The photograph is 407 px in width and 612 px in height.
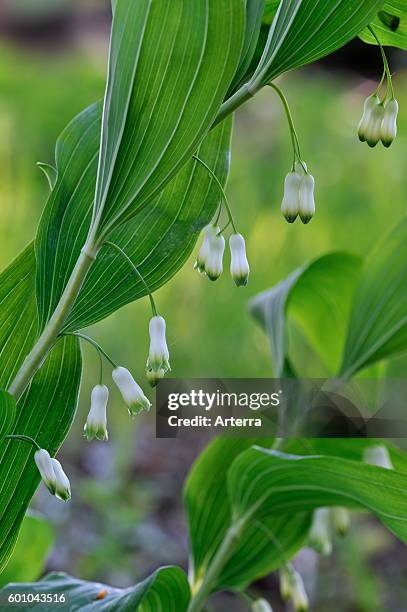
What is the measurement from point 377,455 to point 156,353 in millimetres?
467

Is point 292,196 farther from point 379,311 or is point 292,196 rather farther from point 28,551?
point 28,551

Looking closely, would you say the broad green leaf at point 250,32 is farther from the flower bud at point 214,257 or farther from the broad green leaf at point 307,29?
the flower bud at point 214,257

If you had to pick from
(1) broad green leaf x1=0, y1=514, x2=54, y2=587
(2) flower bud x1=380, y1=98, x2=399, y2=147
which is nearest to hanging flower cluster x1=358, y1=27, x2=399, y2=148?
(2) flower bud x1=380, y1=98, x2=399, y2=147

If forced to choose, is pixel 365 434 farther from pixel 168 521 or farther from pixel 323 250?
pixel 323 250

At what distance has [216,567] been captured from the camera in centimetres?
99

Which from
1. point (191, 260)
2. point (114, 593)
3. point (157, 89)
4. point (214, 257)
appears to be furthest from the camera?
point (191, 260)

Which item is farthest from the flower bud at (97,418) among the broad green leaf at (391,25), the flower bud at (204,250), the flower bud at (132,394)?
the broad green leaf at (391,25)

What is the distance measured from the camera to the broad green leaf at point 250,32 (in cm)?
62

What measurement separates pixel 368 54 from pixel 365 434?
202 centimetres

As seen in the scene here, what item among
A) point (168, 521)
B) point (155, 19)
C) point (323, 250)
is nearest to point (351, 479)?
point (155, 19)

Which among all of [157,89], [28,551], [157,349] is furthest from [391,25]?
[28,551]

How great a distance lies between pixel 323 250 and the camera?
2404 millimetres

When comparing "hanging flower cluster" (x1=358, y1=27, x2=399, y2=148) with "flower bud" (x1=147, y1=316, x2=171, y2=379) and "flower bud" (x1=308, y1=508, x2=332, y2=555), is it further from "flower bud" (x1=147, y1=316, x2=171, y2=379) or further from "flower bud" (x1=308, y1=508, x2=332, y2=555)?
"flower bud" (x1=308, y1=508, x2=332, y2=555)

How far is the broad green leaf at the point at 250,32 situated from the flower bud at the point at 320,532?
65 cm
